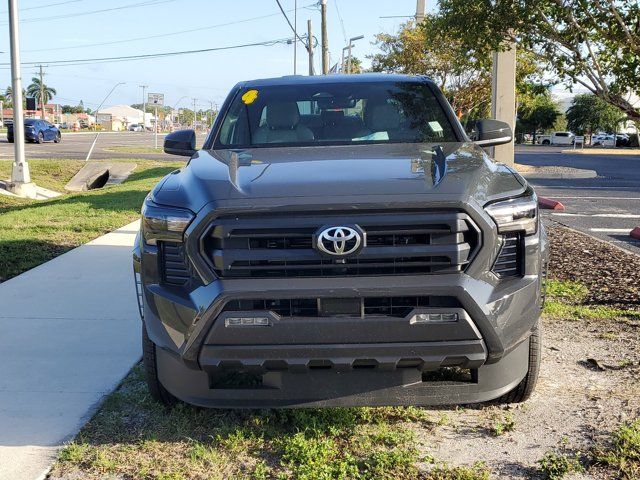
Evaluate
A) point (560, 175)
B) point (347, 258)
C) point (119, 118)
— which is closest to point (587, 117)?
point (560, 175)

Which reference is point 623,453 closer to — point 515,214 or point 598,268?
point 515,214

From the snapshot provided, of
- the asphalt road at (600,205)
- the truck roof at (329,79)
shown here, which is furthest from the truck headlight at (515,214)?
the asphalt road at (600,205)

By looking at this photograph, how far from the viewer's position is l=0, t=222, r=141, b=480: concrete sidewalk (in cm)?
369

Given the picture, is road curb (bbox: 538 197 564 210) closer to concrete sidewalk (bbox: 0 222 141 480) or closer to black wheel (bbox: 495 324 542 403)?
concrete sidewalk (bbox: 0 222 141 480)

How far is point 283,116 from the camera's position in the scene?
194 inches

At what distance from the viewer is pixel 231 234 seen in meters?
3.17

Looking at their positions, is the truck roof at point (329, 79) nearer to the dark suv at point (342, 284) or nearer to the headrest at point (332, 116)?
the headrest at point (332, 116)

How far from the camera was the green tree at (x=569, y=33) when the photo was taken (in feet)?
21.5

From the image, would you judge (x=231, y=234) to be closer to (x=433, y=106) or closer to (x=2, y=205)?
(x=433, y=106)

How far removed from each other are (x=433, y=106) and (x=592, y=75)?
2875 mm

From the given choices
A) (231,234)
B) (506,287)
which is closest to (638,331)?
(506,287)

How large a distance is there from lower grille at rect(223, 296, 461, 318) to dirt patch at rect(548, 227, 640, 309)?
3.66 metres

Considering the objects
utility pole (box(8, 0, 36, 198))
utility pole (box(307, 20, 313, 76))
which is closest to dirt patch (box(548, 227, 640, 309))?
utility pole (box(8, 0, 36, 198))

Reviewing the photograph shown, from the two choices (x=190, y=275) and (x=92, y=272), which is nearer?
(x=190, y=275)
